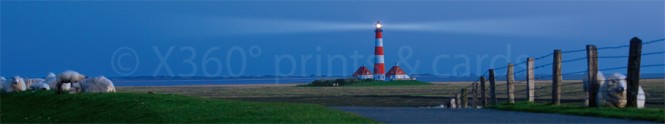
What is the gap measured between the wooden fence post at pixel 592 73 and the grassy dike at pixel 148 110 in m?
4.93

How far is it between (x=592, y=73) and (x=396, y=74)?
287 feet

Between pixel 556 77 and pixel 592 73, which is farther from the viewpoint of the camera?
pixel 556 77

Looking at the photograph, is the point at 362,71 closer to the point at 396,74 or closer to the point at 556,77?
the point at 396,74

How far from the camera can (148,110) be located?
19625 mm

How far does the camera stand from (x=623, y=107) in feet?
59.9

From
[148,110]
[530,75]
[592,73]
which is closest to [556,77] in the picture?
[592,73]

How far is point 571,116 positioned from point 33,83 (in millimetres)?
25555

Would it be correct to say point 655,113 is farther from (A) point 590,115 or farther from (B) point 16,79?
(B) point 16,79

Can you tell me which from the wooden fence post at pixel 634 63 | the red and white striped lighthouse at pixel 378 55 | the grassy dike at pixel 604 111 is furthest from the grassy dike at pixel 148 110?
the red and white striped lighthouse at pixel 378 55

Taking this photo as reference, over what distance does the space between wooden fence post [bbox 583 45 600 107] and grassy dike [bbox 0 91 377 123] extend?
493cm

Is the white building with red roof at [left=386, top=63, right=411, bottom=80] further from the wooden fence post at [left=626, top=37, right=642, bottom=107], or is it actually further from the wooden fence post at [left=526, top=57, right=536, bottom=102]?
the wooden fence post at [left=626, top=37, right=642, bottom=107]

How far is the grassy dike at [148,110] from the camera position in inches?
648

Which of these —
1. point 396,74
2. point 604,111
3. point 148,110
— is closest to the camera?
point 604,111

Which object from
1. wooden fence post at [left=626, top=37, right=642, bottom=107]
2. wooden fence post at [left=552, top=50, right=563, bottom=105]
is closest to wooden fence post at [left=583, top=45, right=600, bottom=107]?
wooden fence post at [left=626, top=37, right=642, bottom=107]
